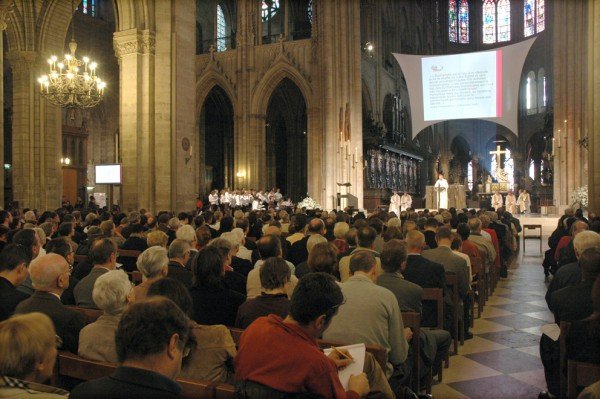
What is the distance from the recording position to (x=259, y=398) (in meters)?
2.35

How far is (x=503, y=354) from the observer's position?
5891 mm

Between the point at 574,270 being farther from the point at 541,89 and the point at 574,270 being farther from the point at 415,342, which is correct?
the point at 541,89

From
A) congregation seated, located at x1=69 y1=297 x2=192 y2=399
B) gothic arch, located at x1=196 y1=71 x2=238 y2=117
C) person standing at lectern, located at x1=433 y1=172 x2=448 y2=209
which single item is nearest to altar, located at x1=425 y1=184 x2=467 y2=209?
person standing at lectern, located at x1=433 y1=172 x2=448 y2=209

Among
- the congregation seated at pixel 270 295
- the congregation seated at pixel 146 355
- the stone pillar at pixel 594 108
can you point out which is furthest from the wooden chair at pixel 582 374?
the stone pillar at pixel 594 108

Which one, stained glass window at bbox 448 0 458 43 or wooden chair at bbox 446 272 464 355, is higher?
stained glass window at bbox 448 0 458 43

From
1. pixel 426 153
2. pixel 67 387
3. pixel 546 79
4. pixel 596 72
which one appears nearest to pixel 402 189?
pixel 426 153

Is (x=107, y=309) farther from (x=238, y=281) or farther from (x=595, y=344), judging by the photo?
(x=595, y=344)

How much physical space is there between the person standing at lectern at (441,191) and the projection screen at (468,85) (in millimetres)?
2625

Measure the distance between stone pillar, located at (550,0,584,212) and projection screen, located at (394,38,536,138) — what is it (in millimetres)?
4910

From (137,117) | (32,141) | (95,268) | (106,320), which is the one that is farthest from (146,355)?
(32,141)

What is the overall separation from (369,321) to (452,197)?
75.9 feet

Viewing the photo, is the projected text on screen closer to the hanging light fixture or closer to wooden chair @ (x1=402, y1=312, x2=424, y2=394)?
the hanging light fixture

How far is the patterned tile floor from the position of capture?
4867 mm

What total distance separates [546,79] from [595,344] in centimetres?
4197
